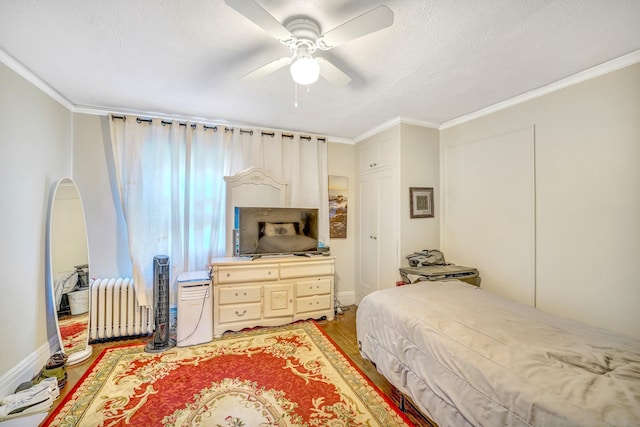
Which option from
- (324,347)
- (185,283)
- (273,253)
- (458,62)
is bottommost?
(324,347)

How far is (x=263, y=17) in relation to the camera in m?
1.30

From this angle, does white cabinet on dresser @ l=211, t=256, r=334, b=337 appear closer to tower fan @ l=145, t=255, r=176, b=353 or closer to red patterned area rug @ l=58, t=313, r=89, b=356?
tower fan @ l=145, t=255, r=176, b=353

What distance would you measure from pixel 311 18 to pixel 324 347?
2.66 metres

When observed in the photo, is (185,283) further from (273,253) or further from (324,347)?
(324,347)

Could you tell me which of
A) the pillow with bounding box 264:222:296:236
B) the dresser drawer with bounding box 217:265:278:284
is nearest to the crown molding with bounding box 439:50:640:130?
the pillow with bounding box 264:222:296:236

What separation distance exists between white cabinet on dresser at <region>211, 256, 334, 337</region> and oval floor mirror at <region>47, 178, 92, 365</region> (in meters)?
1.18

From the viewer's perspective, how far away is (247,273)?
2.95m

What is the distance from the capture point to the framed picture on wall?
3219 mm

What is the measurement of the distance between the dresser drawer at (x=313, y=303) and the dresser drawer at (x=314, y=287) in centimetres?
6

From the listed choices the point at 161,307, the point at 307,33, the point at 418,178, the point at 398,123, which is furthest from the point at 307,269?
the point at 307,33

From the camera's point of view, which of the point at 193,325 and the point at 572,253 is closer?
the point at 572,253

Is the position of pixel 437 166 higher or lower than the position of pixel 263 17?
lower

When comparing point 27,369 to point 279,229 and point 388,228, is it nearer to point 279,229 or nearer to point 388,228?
point 279,229

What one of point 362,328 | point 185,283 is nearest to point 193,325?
point 185,283
